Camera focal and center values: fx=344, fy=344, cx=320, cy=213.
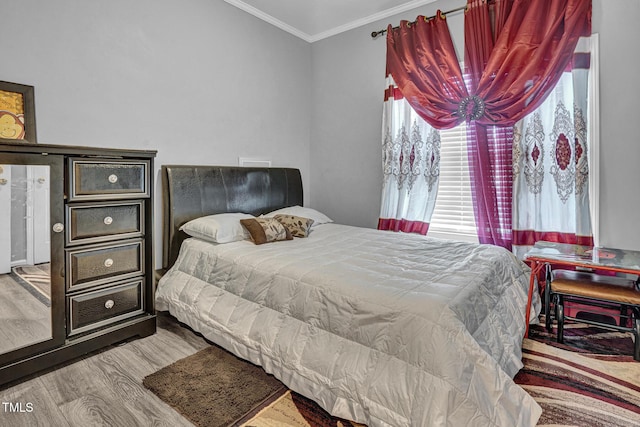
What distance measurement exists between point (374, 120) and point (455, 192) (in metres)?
1.15

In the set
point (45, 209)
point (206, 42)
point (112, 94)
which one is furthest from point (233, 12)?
point (45, 209)

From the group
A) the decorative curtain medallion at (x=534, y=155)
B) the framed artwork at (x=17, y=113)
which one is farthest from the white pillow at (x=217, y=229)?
the decorative curtain medallion at (x=534, y=155)

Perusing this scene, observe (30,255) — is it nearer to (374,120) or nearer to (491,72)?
(374,120)

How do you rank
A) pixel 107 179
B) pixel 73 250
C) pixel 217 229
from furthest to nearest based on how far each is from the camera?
pixel 217 229, pixel 107 179, pixel 73 250

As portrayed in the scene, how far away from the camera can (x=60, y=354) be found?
77.6 inches

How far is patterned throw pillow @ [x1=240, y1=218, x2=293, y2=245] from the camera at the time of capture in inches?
103

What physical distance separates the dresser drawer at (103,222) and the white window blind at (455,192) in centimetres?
263

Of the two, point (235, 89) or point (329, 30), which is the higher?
point (329, 30)

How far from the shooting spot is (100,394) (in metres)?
1.78

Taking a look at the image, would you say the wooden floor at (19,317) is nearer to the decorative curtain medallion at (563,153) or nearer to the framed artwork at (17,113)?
the framed artwork at (17,113)

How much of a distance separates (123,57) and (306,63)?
218 centimetres

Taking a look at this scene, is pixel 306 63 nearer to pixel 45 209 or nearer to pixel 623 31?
pixel 623 31

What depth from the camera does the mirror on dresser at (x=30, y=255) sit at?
5.79 ft

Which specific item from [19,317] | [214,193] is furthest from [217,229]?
[19,317]
